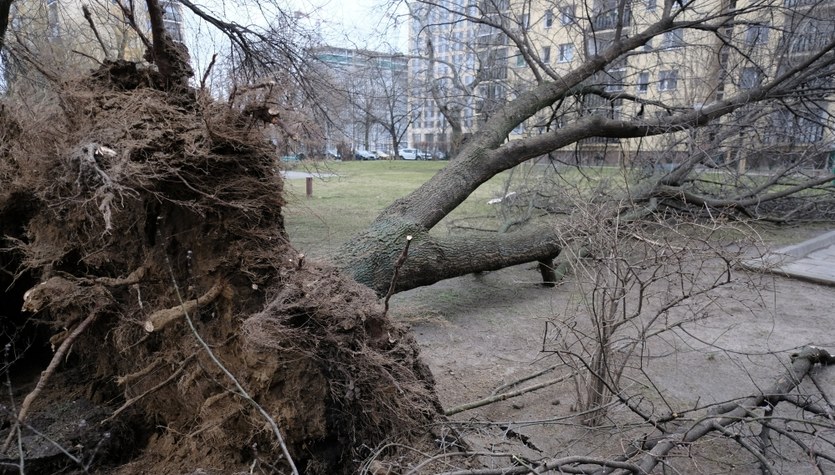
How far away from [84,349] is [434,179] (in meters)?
3.93

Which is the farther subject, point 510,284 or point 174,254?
point 510,284

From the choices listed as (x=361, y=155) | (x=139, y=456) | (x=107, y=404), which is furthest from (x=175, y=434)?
(x=361, y=155)

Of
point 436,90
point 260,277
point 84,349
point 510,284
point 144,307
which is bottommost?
point 510,284

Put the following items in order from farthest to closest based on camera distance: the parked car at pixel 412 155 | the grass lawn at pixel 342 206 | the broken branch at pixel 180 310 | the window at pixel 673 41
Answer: the parked car at pixel 412 155
the window at pixel 673 41
the grass lawn at pixel 342 206
the broken branch at pixel 180 310

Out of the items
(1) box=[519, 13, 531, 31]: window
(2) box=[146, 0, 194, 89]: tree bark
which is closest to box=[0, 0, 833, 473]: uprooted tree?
(2) box=[146, 0, 194, 89]: tree bark

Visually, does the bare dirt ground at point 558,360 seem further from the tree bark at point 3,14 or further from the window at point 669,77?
the tree bark at point 3,14

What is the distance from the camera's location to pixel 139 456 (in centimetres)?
261

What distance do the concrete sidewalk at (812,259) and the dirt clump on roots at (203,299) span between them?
21.3 ft

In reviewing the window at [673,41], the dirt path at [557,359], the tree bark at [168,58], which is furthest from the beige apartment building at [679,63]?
the tree bark at [168,58]

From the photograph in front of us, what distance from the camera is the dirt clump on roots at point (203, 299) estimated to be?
2186 mm

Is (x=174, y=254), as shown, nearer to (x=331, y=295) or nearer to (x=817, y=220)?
(x=331, y=295)

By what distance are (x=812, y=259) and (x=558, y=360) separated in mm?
6802

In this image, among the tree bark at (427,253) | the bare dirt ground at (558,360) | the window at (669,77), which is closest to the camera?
the bare dirt ground at (558,360)

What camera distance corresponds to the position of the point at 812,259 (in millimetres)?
8664
